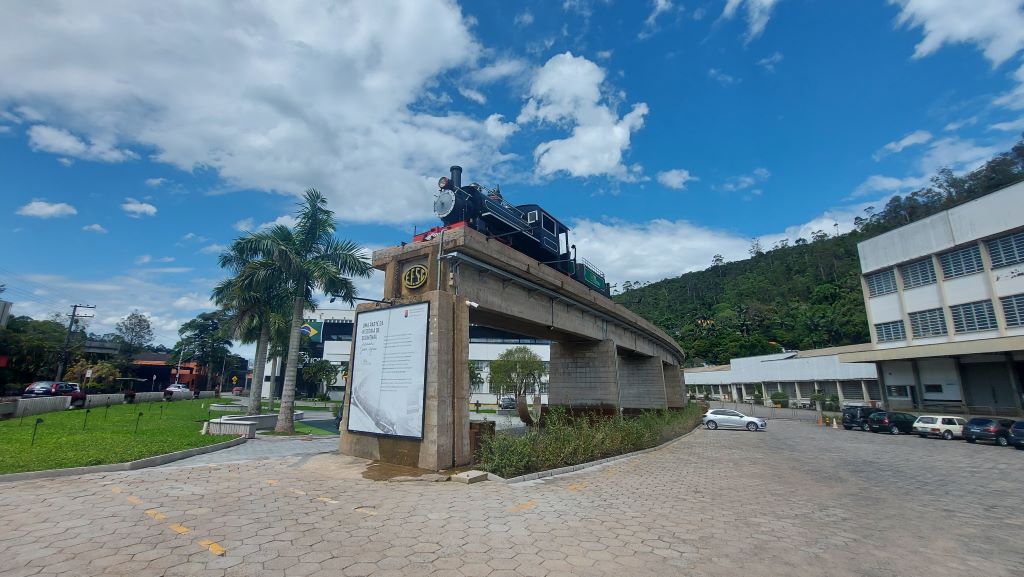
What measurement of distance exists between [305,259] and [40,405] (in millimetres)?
16720

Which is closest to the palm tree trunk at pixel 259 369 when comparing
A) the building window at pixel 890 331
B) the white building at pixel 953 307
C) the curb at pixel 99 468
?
the curb at pixel 99 468

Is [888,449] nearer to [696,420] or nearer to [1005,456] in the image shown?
[1005,456]

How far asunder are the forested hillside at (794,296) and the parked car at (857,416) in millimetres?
47413

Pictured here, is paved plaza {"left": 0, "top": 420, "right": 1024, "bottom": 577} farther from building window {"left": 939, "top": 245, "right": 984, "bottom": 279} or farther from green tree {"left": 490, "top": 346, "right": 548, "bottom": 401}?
green tree {"left": 490, "top": 346, "right": 548, "bottom": 401}

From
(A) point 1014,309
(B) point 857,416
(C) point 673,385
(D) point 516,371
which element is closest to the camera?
(A) point 1014,309

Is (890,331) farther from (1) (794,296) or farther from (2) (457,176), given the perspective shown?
(1) (794,296)

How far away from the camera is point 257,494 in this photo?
8.63 metres

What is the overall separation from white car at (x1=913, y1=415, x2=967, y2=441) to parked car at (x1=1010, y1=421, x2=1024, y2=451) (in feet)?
11.2

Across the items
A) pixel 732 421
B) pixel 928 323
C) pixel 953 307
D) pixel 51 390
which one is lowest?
pixel 732 421

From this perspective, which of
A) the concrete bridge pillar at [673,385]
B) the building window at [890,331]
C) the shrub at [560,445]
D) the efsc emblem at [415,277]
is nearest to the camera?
the shrub at [560,445]

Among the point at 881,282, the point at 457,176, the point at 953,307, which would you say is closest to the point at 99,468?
the point at 457,176

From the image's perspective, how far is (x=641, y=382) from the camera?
32.7m

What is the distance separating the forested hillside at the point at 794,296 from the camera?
72.0 meters

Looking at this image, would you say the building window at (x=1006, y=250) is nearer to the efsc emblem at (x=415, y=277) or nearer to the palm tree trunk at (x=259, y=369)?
the efsc emblem at (x=415, y=277)
